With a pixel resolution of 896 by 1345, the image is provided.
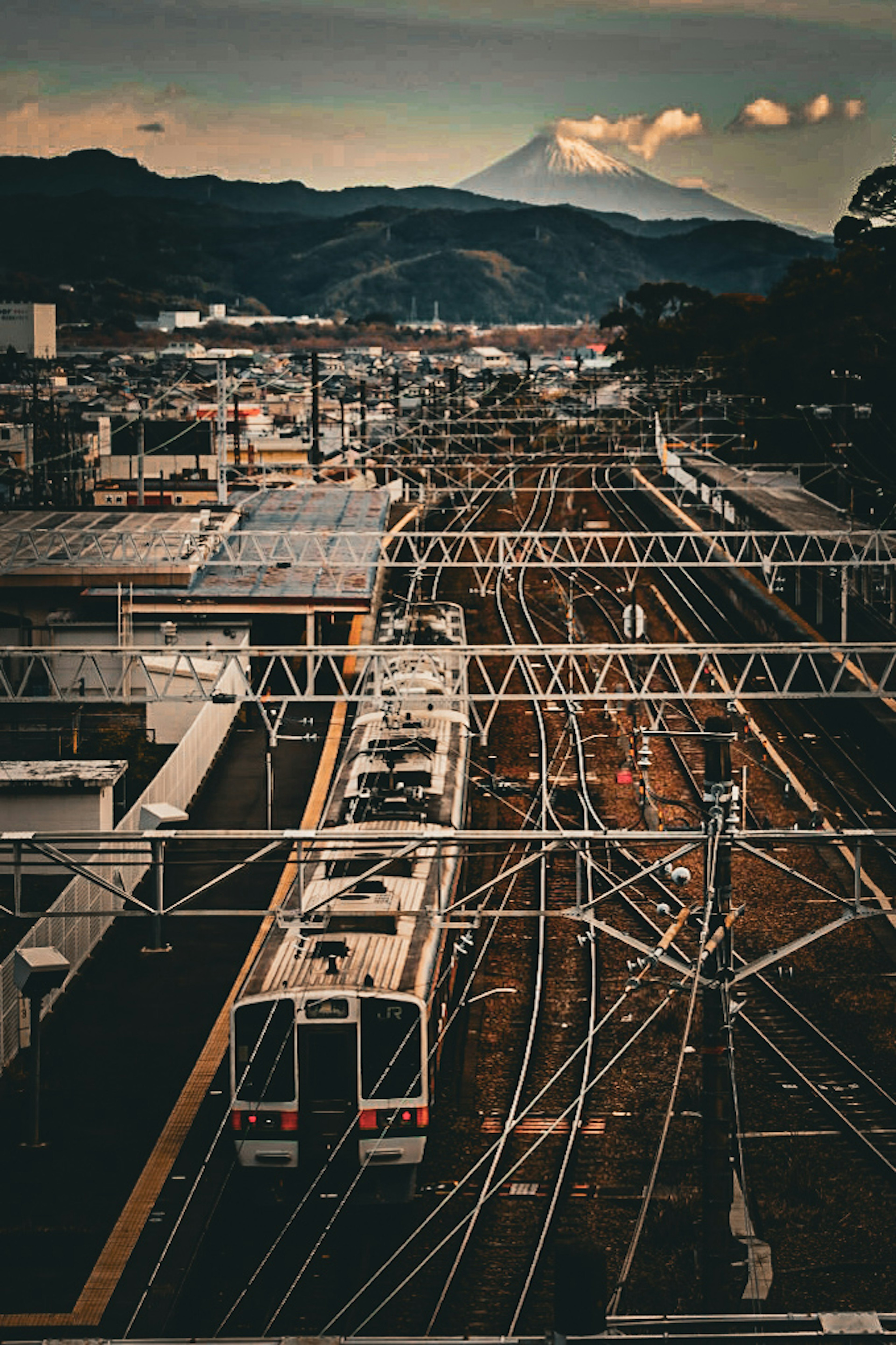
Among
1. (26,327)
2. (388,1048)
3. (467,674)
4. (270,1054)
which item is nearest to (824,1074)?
(388,1048)

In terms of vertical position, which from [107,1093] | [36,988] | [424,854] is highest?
[424,854]

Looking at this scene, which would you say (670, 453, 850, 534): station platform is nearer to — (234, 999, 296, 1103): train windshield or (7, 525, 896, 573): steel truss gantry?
(7, 525, 896, 573): steel truss gantry

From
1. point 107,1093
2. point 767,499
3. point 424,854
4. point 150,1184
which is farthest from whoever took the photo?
point 767,499

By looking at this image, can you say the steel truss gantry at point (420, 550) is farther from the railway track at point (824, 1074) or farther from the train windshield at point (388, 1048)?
the train windshield at point (388, 1048)

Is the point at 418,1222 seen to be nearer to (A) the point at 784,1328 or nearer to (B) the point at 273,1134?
(B) the point at 273,1134

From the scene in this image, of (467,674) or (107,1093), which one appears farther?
(467,674)

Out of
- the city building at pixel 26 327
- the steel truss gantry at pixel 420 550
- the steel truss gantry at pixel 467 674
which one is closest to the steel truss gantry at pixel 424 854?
the steel truss gantry at pixel 467 674

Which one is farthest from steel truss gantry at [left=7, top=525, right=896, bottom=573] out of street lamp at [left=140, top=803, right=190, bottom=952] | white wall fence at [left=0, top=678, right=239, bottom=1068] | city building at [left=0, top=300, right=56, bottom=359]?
city building at [left=0, top=300, right=56, bottom=359]

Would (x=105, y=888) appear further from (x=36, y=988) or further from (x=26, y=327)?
(x=26, y=327)

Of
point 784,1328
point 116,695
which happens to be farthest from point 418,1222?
point 116,695
